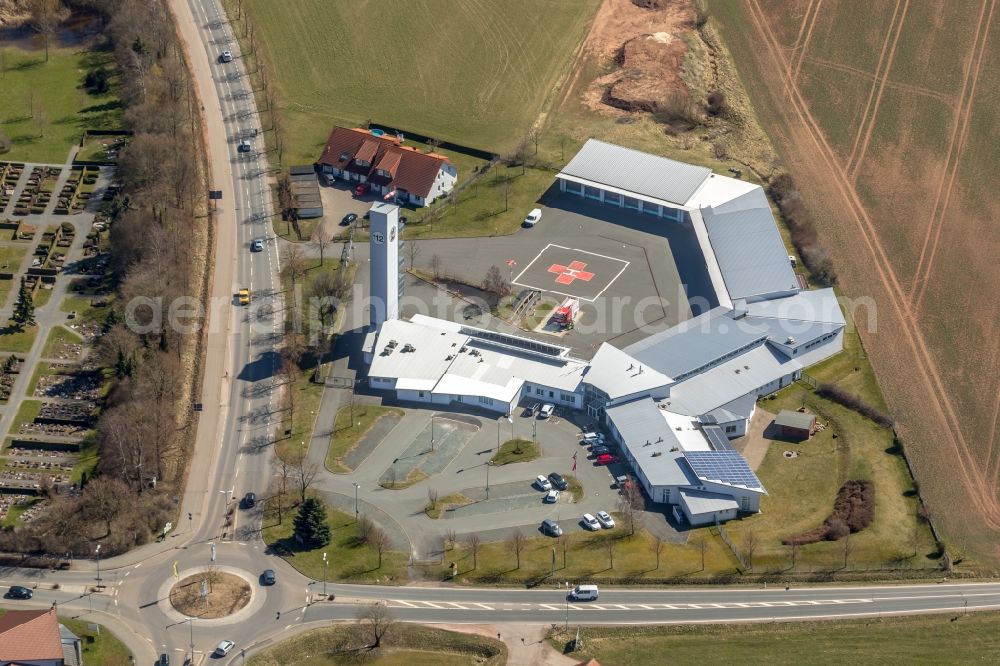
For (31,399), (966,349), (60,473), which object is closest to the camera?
(60,473)

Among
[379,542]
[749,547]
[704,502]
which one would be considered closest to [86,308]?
[379,542]

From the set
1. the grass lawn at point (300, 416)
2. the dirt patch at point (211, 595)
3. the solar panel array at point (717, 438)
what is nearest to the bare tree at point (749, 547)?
the solar panel array at point (717, 438)

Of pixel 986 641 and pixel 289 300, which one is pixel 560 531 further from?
pixel 289 300

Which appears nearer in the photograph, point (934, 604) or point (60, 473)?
point (934, 604)

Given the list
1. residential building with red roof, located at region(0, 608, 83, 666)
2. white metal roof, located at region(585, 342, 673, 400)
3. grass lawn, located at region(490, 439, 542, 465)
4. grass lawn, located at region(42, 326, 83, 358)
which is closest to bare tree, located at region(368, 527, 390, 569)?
grass lawn, located at region(490, 439, 542, 465)

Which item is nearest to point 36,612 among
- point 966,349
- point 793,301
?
point 793,301

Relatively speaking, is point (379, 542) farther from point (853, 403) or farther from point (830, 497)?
point (853, 403)

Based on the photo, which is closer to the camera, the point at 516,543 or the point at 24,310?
the point at 516,543

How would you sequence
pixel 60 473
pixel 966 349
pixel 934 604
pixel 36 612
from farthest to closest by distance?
1. pixel 966 349
2. pixel 60 473
3. pixel 934 604
4. pixel 36 612
